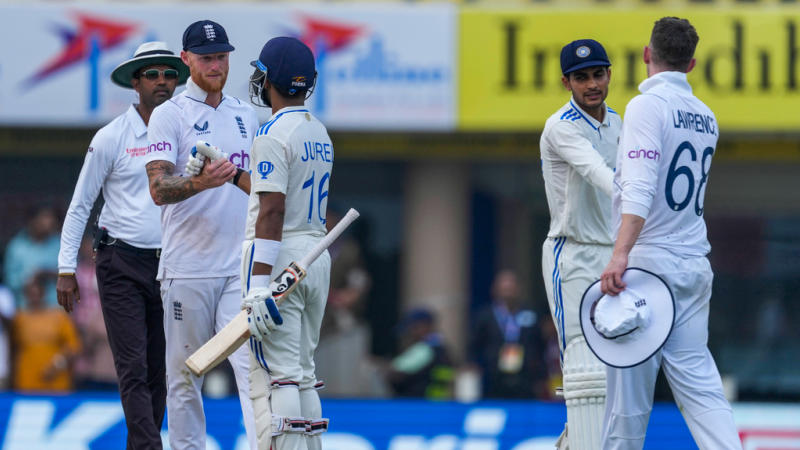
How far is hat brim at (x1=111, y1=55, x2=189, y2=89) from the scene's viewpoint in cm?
751

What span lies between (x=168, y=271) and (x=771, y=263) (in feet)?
34.3

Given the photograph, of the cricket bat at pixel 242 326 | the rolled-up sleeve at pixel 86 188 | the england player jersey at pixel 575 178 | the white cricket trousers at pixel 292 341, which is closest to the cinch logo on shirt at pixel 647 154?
the england player jersey at pixel 575 178

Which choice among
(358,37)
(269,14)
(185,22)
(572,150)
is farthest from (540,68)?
(572,150)

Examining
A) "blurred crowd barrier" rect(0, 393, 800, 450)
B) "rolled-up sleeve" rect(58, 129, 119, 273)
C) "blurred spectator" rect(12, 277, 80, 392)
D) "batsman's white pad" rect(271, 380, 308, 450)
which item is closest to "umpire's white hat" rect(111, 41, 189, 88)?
"rolled-up sleeve" rect(58, 129, 119, 273)

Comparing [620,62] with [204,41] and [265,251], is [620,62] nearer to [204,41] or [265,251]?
[204,41]

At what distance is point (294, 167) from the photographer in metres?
6.52

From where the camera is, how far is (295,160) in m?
6.51

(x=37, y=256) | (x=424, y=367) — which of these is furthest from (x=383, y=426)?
(x=37, y=256)

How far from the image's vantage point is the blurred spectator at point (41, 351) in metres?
12.7

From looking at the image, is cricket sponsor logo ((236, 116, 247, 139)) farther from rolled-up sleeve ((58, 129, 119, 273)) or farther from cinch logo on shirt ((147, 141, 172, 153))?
rolled-up sleeve ((58, 129, 119, 273))

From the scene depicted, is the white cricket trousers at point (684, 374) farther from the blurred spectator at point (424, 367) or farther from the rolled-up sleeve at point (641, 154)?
the blurred spectator at point (424, 367)

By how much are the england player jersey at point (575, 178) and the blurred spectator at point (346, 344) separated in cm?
672

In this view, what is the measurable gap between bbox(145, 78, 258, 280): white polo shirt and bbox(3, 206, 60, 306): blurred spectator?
6.39 metres

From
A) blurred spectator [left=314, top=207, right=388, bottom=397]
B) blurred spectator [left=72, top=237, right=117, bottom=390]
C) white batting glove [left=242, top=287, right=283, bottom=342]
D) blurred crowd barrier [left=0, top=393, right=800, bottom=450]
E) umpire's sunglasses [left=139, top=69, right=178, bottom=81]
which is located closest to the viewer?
white batting glove [left=242, top=287, right=283, bottom=342]
